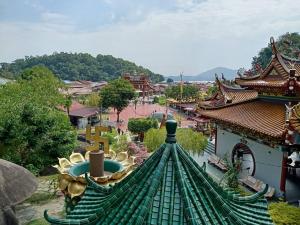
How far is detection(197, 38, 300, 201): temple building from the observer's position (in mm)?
15079

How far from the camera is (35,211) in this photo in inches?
527

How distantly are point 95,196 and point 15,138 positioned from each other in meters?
10.6

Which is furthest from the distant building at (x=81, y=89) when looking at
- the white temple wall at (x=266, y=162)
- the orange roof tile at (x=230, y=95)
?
the white temple wall at (x=266, y=162)

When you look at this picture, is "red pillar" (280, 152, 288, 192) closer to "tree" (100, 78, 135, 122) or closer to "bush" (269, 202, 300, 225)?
"bush" (269, 202, 300, 225)

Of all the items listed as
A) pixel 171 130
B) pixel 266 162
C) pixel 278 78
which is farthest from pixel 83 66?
pixel 171 130

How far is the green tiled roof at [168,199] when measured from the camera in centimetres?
402

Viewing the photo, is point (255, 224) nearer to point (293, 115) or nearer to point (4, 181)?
point (4, 181)

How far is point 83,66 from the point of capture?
163375 millimetres

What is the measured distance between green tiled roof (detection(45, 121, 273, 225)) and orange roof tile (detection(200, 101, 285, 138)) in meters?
10.8

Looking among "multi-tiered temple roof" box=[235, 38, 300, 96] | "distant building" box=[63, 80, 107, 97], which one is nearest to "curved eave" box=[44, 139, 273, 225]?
"multi-tiered temple roof" box=[235, 38, 300, 96]

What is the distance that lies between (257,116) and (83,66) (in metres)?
152

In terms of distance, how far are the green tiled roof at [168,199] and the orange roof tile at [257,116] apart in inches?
427

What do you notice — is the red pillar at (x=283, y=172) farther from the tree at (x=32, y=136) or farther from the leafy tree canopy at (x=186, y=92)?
the leafy tree canopy at (x=186, y=92)

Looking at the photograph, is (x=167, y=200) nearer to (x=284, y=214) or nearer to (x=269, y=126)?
(x=284, y=214)
